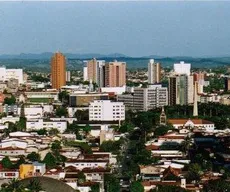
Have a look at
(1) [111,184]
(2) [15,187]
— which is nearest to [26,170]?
(1) [111,184]

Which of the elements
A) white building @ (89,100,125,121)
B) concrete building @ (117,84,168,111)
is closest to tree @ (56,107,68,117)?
white building @ (89,100,125,121)

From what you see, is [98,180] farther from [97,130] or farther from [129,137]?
[97,130]

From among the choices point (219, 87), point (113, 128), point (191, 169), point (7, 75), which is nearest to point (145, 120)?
point (113, 128)

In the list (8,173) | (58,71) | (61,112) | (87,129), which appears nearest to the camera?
(8,173)

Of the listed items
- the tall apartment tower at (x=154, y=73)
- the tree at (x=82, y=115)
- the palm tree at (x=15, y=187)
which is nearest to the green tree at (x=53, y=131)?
the tree at (x=82, y=115)

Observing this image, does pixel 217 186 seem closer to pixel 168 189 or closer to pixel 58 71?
pixel 168 189

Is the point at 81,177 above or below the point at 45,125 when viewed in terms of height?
above

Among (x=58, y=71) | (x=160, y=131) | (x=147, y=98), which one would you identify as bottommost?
(x=160, y=131)

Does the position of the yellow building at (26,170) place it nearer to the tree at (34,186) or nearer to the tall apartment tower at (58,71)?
the tree at (34,186)
